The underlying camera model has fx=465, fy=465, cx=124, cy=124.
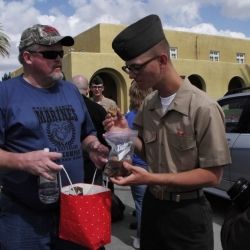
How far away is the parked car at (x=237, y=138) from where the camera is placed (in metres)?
6.45

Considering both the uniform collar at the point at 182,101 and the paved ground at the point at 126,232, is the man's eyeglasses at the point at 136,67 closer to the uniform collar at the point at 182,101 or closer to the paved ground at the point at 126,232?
the uniform collar at the point at 182,101

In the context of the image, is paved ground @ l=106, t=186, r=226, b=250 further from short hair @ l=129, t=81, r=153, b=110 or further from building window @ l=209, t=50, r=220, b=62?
building window @ l=209, t=50, r=220, b=62

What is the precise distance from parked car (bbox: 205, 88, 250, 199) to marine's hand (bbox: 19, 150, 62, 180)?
4.28 m

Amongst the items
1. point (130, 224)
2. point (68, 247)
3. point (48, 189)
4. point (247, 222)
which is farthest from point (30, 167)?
point (130, 224)

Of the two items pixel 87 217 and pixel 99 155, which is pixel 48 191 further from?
pixel 99 155

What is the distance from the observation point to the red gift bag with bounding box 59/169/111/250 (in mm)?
2594

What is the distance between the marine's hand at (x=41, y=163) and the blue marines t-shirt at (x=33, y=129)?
28cm

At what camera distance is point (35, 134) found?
2824 millimetres

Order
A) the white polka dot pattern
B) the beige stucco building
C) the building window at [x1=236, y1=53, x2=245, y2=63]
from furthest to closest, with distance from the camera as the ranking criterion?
the building window at [x1=236, y1=53, x2=245, y2=63], the beige stucco building, the white polka dot pattern

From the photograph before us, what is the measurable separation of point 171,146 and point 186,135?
0.14 metres

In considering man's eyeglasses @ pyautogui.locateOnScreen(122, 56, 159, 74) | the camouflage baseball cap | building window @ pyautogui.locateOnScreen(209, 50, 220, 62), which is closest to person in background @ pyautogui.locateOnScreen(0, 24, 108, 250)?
the camouflage baseball cap

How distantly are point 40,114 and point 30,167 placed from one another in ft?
1.43

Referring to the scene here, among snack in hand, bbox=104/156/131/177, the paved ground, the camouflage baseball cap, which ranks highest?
the camouflage baseball cap

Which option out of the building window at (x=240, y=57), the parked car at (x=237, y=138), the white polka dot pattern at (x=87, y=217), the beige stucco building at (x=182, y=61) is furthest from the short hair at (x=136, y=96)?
the building window at (x=240, y=57)
